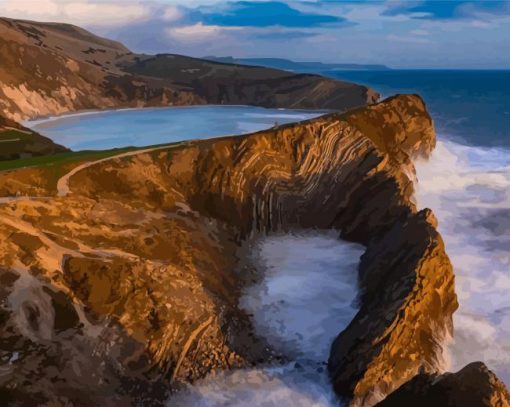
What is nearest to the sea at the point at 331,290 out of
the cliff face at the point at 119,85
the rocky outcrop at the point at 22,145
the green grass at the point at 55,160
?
the rocky outcrop at the point at 22,145

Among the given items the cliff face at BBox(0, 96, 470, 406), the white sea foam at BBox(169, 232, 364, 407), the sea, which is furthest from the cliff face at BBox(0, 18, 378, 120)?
the white sea foam at BBox(169, 232, 364, 407)

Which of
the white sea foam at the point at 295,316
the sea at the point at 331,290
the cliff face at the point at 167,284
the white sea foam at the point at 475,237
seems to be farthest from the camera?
the white sea foam at the point at 475,237

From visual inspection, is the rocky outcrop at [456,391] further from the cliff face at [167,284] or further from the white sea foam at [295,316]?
the white sea foam at [295,316]

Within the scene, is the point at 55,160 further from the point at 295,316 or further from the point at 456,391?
the point at 456,391

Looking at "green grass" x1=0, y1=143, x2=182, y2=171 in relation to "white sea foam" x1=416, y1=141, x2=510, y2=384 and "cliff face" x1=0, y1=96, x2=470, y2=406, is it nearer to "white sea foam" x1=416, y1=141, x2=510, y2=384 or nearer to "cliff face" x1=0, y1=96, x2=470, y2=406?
"cliff face" x1=0, y1=96, x2=470, y2=406

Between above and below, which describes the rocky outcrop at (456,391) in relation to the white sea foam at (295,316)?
above

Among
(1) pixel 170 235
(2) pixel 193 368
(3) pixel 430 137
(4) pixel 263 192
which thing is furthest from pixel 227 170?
(3) pixel 430 137

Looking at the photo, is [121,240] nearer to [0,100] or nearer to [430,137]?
[430,137]
